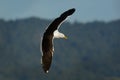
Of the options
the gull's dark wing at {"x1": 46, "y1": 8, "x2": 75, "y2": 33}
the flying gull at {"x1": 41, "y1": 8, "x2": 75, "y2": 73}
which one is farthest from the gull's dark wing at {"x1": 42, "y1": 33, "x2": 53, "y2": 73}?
the gull's dark wing at {"x1": 46, "y1": 8, "x2": 75, "y2": 33}

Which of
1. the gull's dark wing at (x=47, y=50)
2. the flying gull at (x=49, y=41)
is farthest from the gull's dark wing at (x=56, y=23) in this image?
the gull's dark wing at (x=47, y=50)

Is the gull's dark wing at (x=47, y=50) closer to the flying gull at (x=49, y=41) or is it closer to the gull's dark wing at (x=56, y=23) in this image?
the flying gull at (x=49, y=41)

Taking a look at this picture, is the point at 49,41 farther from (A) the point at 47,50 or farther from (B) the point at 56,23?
(B) the point at 56,23

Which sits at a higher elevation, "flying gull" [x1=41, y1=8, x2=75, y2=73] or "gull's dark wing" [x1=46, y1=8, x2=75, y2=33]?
"gull's dark wing" [x1=46, y1=8, x2=75, y2=33]

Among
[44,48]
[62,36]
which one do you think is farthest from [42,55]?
[62,36]

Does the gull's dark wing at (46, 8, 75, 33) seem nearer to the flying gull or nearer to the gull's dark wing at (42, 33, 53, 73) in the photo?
the flying gull

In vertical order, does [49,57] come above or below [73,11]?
below

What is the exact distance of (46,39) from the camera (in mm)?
15117

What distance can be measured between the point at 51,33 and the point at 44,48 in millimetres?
471

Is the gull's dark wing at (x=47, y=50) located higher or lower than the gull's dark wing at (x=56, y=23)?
lower

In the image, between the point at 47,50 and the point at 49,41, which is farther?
the point at 47,50

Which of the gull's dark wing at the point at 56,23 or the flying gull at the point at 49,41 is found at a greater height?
the gull's dark wing at the point at 56,23

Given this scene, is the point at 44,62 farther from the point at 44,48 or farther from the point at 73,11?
the point at 73,11

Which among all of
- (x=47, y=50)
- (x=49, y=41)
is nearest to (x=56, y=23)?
(x=49, y=41)
